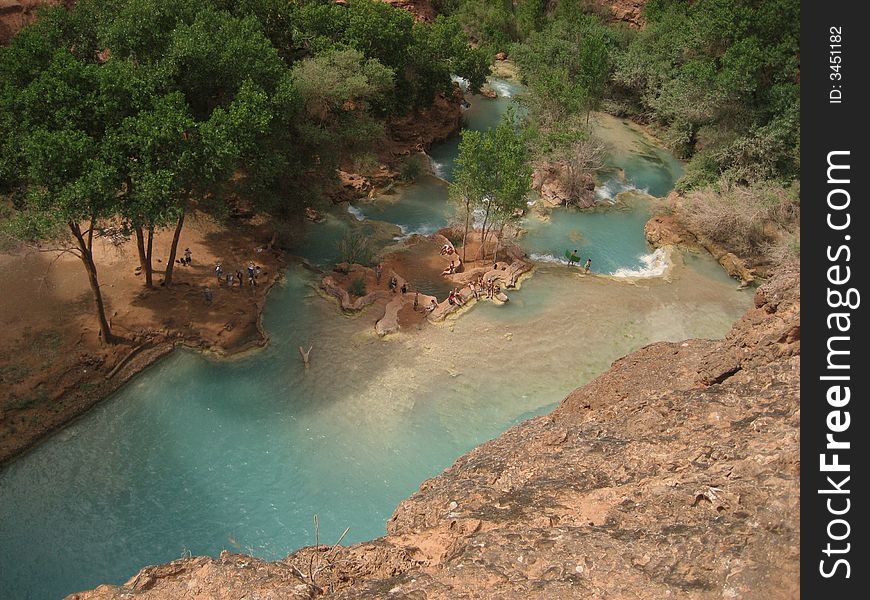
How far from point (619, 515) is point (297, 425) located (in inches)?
629

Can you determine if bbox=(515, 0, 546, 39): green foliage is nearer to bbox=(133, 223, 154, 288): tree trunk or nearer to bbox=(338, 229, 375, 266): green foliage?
bbox=(338, 229, 375, 266): green foliage

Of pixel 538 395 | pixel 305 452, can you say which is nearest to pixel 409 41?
pixel 538 395

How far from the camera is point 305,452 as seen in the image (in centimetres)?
2234

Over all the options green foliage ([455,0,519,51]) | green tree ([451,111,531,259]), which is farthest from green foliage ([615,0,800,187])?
green foliage ([455,0,519,51])

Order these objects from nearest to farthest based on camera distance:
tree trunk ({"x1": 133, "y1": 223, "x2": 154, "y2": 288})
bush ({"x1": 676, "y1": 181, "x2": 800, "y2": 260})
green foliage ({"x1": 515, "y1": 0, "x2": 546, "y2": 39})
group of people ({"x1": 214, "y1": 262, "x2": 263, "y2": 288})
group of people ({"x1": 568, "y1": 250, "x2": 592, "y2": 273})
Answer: tree trunk ({"x1": 133, "y1": 223, "x2": 154, "y2": 288}) < group of people ({"x1": 214, "y1": 262, "x2": 263, "y2": 288}) < group of people ({"x1": 568, "y1": 250, "x2": 592, "y2": 273}) < bush ({"x1": 676, "y1": 181, "x2": 800, "y2": 260}) < green foliage ({"x1": 515, "y1": 0, "x2": 546, "y2": 39})

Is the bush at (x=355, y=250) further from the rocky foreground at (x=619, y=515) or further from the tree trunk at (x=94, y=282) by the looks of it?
the rocky foreground at (x=619, y=515)

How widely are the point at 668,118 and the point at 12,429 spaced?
4935cm

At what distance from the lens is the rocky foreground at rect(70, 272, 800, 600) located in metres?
8.16

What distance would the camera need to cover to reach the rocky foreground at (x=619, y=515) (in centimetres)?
816

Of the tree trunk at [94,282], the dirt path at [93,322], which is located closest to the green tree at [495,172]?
the dirt path at [93,322]

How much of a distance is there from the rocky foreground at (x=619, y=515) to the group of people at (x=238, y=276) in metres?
18.8

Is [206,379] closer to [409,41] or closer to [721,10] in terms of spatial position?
[409,41]

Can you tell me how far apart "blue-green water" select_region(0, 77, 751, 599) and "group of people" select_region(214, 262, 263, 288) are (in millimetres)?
1205

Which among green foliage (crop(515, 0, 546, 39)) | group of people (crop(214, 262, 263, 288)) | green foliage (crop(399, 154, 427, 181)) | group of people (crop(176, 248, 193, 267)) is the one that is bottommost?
group of people (crop(214, 262, 263, 288))
